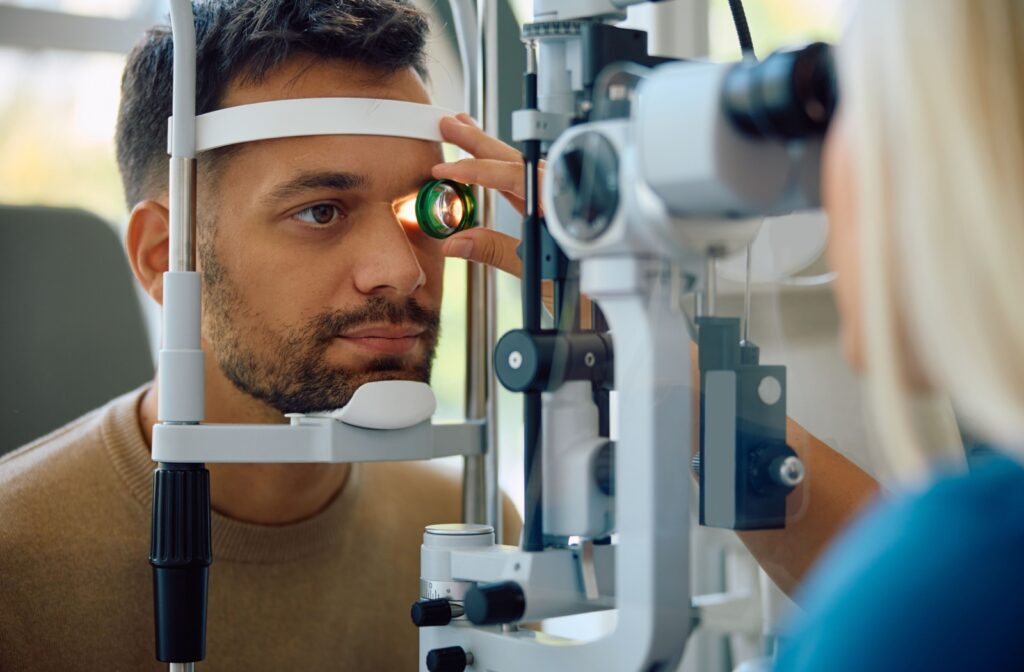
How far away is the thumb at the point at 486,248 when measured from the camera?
3.62ft

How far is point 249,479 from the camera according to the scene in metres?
1.35

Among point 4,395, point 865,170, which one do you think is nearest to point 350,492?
point 4,395

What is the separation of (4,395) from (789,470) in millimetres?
1158

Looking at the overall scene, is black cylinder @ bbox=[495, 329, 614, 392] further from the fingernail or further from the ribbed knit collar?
the ribbed knit collar

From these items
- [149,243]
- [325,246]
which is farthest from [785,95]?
[149,243]

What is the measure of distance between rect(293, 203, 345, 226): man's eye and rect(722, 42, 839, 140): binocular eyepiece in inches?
23.2

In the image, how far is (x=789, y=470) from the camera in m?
0.81

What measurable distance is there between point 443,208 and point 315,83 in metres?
0.18

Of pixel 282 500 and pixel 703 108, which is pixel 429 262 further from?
pixel 703 108

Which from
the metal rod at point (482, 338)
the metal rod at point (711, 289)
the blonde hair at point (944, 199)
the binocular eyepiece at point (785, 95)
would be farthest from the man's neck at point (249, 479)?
the blonde hair at point (944, 199)

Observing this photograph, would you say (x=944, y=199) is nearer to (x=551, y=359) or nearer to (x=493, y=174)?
(x=551, y=359)

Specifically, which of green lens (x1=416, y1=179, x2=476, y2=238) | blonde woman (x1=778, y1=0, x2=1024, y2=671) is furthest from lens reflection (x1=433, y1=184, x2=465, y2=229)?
blonde woman (x1=778, y1=0, x2=1024, y2=671)

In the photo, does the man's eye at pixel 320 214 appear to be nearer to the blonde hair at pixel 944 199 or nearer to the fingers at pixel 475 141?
the fingers at pixel 475 141

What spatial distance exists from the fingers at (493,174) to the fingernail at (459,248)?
2.3 inches
